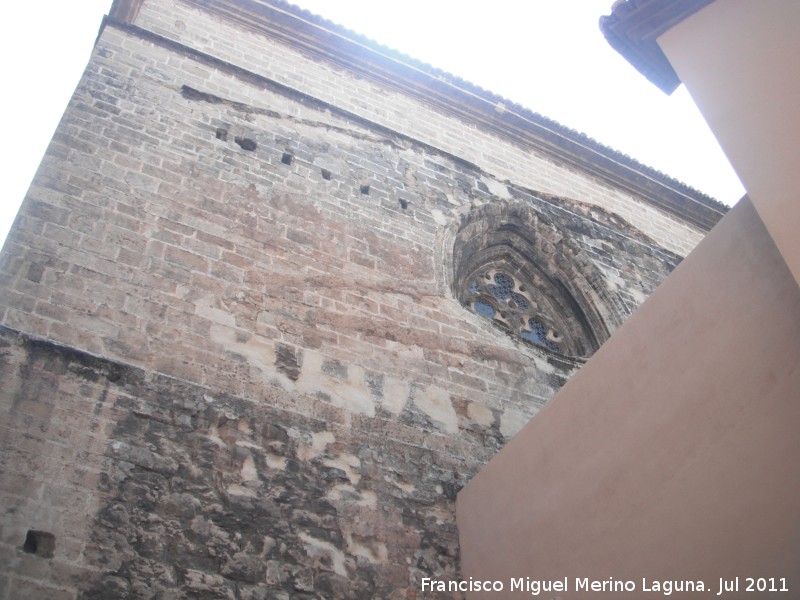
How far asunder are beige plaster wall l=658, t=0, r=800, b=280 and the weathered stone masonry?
2.21 m

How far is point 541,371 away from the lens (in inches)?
199

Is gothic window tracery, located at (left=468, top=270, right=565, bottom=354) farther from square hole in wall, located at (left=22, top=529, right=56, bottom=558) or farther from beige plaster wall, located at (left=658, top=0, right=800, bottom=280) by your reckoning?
square hole in wall, located at (left=22, top=529, right=56, bottom=558)

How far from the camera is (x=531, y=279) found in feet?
22.2

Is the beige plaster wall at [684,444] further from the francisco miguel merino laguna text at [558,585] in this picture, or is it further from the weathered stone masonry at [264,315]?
the weathered stone masonry at [264,315]

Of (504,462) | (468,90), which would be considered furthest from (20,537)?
(468,90)

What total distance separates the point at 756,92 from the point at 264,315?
2.75 metres

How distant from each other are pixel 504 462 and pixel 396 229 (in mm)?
2415

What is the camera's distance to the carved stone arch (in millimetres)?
6219

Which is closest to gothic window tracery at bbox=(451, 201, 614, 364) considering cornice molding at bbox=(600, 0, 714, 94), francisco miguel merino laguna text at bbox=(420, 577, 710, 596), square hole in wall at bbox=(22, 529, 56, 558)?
cornice molding at bbox=(600, 0, 714, 94)

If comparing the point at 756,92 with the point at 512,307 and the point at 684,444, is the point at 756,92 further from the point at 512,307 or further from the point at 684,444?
the point at 512,307

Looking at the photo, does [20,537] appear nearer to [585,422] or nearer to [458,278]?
[585,422]

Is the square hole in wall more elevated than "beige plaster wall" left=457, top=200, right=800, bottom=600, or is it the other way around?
"beige plaster wall" left=457, top=200, right=800, bottom=600

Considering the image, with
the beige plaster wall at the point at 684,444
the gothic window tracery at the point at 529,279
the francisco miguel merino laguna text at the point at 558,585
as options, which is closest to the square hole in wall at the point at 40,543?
the francisco miguel merino laguna text at the point at 558,585

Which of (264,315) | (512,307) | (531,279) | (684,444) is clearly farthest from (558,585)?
(531,279)
